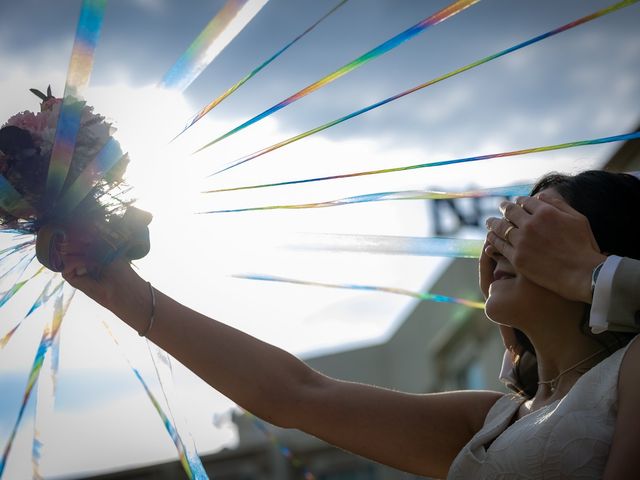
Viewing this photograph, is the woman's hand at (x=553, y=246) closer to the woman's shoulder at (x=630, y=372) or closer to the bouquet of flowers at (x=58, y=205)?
the woman's shoulder at (x=630, y=372)

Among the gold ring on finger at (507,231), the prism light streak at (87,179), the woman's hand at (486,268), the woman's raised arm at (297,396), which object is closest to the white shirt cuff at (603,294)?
the gold ring on finger at (507,231)

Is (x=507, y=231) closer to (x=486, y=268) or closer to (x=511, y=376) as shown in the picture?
(x=486, y=268)

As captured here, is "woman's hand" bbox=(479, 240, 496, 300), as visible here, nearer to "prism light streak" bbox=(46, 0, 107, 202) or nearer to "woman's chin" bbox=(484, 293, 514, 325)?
"woman's chin" bbox=(484, 293, 514, 325)

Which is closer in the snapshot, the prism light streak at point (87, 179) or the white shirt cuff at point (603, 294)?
the white shirt cuff at point (603, 294)

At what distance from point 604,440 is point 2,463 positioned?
140 cm

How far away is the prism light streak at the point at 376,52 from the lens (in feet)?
8.20

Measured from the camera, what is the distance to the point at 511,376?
8.58 ft

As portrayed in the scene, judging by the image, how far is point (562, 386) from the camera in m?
2.36

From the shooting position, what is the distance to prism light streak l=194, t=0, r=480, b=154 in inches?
98.4

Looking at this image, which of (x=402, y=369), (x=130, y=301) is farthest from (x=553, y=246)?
(x=402, y=369)

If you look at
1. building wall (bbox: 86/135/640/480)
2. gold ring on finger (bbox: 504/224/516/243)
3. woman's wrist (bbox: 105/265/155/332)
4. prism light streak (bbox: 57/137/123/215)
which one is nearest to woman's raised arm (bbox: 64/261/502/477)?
woman's wrist (bbox: 105/265/155/332)

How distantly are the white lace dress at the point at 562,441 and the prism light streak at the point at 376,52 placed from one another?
0.87 m

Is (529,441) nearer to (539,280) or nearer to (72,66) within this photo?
(539,280)

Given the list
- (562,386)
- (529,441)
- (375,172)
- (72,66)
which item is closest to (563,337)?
(562,386)
